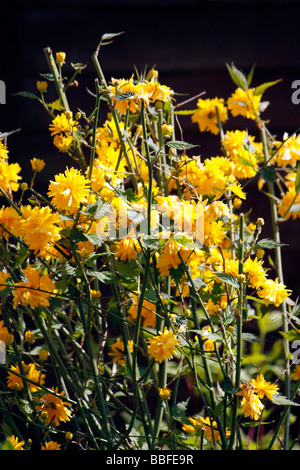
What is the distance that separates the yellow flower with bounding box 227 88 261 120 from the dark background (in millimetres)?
762

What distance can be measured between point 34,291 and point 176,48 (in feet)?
4.76

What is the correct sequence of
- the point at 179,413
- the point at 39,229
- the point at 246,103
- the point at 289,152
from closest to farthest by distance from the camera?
the point at 39,229 < the point at 179,413 < the point at 289,152 < the point at 246,103

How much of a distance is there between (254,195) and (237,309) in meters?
1.29

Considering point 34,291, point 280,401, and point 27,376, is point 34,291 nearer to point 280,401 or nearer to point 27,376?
point 27,376

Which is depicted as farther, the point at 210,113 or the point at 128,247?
the point at 210,113

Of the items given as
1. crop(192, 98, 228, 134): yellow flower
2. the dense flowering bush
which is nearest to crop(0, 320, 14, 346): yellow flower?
the dense flowering bush

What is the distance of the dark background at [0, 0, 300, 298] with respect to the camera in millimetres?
2184

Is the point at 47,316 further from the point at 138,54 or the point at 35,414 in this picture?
the point at 138,54

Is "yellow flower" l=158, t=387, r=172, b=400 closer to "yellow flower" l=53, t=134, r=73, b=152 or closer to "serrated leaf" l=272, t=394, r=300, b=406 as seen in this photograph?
"serrated leaf" l=272, t=394, r=300, b=406

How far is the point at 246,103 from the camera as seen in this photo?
1.42 metres

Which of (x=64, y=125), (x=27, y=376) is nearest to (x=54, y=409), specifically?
(x=27, y=376)

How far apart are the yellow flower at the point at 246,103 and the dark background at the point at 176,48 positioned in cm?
76

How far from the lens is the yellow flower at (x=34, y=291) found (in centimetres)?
101

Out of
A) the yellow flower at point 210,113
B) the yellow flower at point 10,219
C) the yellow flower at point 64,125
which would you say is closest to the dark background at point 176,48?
the yellow flower at point 210,113
